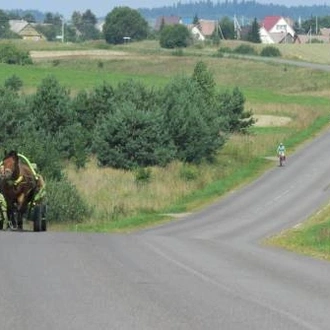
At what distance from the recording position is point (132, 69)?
125 metres

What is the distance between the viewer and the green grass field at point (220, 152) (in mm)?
40688

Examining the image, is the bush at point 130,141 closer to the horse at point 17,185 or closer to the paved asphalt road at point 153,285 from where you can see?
the horse at point 17,185

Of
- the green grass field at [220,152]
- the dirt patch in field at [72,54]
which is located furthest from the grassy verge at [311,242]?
the dirt patch in field at [72,54]

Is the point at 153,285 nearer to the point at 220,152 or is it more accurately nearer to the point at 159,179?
the point at 159,179

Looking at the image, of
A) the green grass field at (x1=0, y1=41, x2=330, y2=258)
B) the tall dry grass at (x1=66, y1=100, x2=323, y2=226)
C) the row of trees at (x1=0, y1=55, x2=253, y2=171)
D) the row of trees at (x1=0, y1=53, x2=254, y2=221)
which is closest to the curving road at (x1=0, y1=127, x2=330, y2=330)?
the green grass field at (x1=0, y1=41, x2=330, y2=258)

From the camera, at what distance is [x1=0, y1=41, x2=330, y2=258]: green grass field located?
40.7m

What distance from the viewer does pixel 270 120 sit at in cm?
8131

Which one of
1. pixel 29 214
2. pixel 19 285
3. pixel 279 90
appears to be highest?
pixel 19 285

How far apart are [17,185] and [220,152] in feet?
138

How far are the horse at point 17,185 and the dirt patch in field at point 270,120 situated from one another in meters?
55.6

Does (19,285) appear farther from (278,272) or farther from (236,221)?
(236,221)

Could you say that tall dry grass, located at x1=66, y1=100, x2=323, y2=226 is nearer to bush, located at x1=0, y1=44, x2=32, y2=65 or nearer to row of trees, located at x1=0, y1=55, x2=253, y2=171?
row of trees, located at x1=0, y1=55, x2=253, y2=171

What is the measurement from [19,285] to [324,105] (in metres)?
81.3

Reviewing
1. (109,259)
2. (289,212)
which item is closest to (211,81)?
(289,212)
